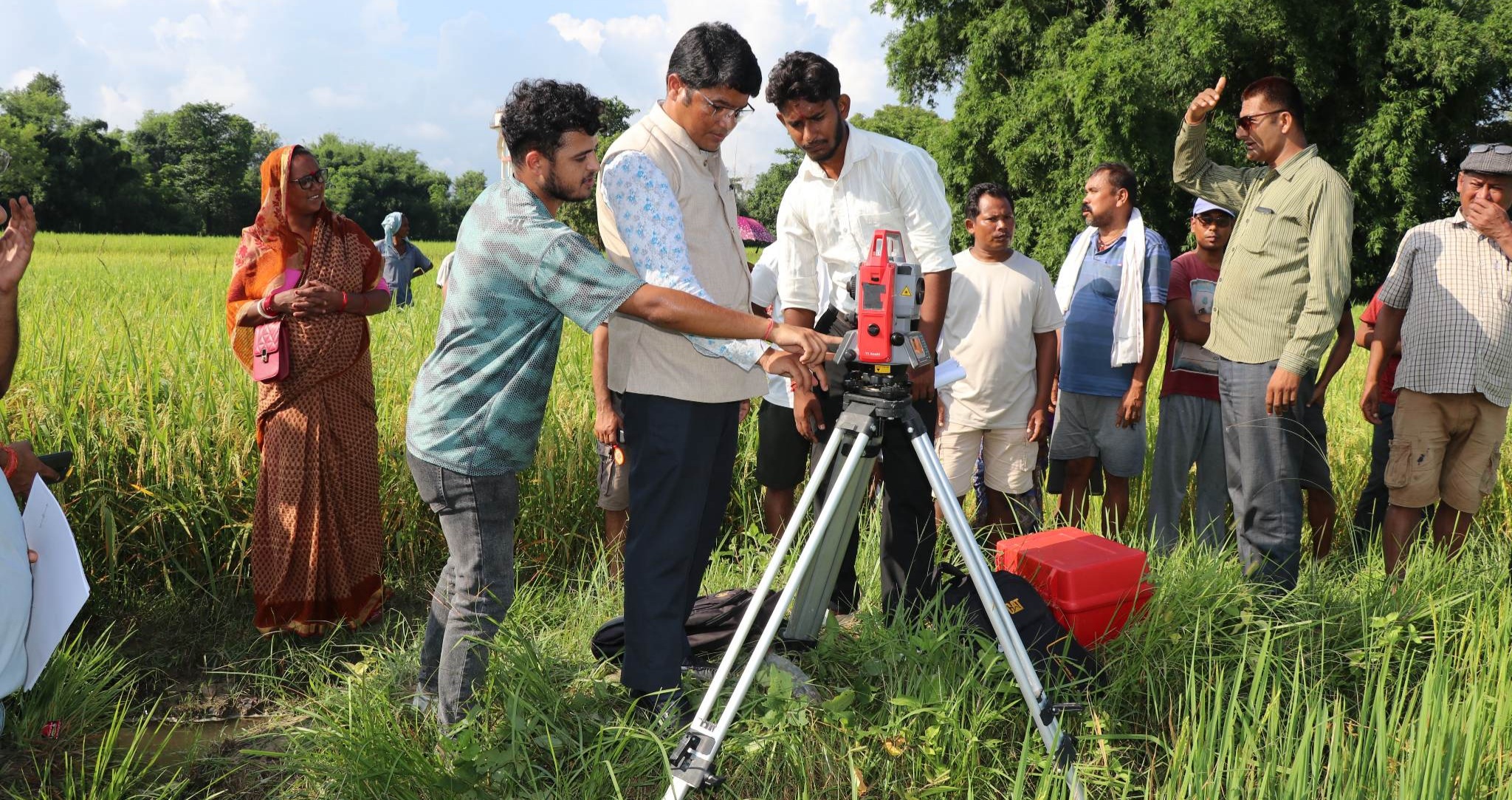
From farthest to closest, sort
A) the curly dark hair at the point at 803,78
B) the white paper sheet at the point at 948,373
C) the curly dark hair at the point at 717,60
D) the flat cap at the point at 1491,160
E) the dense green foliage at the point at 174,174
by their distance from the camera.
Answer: the dense green foliage at the point at 174,174
the flat cap at the point at 1491,160
the curly dark hair at the point at 803,78
the white paper sheet at the point at 948,373
the curly dark hair at the point at 717,60

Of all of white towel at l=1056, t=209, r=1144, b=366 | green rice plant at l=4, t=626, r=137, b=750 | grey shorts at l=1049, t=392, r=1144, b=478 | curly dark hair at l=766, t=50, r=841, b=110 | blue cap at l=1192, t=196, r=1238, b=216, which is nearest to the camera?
green rice plant at l=4, t=626, r=137, b=750

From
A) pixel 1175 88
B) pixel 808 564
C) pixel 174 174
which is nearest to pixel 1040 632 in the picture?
pixel 808 564

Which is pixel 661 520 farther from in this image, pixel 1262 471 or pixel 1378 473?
pixel 1378 473

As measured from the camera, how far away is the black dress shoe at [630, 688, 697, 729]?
2395 millimetres

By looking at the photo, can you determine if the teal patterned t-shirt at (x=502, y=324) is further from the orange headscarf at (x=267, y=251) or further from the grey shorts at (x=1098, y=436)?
the grey shorts at (x=1098, y=436)

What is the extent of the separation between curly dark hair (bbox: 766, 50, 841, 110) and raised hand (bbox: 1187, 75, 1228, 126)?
1.44m

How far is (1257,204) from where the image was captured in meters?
3.72

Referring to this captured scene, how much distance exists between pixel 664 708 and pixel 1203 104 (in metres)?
3.07

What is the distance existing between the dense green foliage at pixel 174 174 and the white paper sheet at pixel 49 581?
32.0 metres

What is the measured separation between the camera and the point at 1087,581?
2.87 meters

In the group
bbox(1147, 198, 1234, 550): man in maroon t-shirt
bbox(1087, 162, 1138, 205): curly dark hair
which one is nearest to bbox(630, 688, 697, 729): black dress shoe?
bbox(1147, 198, 1234, 550): man in maroon t-shirt

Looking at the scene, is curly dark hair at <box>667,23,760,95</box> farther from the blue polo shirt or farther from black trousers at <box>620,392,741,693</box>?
the blue polo shirt

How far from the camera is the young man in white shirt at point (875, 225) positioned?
3.18 m

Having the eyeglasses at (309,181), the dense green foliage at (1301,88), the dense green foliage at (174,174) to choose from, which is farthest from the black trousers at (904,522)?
the dense green foliage at (174,174)
